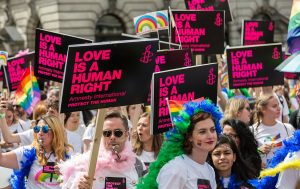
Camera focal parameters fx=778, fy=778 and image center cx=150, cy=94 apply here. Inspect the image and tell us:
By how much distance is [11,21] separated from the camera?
36906 millimetres

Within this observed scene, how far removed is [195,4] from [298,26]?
790 centimetres

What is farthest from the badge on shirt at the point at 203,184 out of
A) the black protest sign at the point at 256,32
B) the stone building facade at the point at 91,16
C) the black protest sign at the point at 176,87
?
the stone building facade at the point at 91,16

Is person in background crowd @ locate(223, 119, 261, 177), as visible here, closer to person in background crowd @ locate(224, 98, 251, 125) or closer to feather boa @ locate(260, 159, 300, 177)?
feather boa @ locate(260, 159, 300, 177)

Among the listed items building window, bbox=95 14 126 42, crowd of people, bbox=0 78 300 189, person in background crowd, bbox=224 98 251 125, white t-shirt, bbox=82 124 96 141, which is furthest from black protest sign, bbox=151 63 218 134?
building window, bbox=95 14 126 42

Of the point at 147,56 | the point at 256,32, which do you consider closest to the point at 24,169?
the point at 147,56

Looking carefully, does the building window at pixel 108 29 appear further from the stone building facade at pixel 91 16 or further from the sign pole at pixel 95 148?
the sign pole at pixel 95 148

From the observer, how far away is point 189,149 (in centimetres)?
496

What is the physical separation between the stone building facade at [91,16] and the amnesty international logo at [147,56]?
1086 inches

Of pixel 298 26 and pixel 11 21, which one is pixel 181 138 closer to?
pixel 298 26

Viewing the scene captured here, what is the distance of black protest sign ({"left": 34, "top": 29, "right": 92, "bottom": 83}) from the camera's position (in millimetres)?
8656

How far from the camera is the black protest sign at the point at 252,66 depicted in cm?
1017

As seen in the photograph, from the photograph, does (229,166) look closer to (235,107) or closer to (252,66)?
(235,107)

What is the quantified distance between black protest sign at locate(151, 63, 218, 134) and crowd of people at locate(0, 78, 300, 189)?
0.28m

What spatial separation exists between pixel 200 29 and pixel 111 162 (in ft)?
16.8
